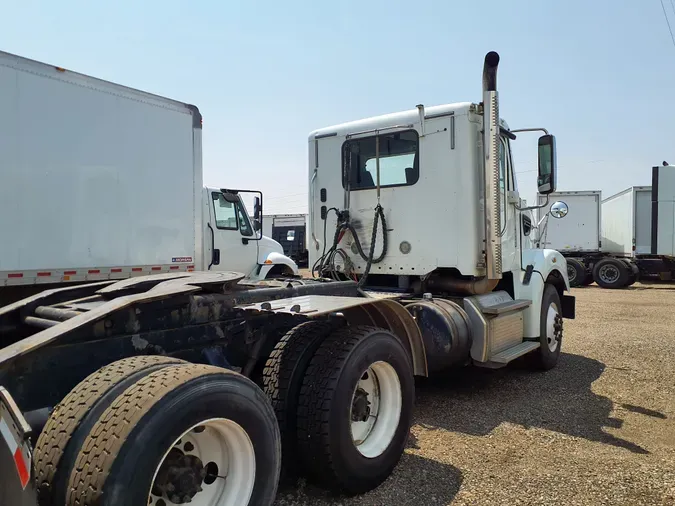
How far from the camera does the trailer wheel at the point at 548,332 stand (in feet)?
20.5

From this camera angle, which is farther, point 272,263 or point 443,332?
point 272,263

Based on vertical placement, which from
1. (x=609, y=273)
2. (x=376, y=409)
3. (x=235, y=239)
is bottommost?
(x=609, y=273)

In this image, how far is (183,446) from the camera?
2279 millimetres

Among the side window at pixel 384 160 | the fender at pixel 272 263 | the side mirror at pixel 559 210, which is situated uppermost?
the side window at pixel 384 160

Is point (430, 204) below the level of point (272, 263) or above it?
Answer: above

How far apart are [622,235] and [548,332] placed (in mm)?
16038

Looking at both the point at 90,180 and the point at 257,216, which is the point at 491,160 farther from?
the point at 257,216

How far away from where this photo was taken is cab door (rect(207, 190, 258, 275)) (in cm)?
945

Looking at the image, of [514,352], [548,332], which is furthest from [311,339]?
[548,332]

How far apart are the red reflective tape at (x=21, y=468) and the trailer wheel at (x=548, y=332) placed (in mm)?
5623

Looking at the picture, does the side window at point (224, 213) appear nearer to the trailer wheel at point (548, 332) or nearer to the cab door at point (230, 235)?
the cab door at point (230, 235)

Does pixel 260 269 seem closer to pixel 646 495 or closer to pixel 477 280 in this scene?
pixel 477 280

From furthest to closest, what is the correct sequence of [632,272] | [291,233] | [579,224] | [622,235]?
[291,233]
[579,224]
[622,235]
[632,272]

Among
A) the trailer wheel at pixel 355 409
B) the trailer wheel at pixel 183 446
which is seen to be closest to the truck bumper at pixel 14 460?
the trailer wheel at pixel 183 446
